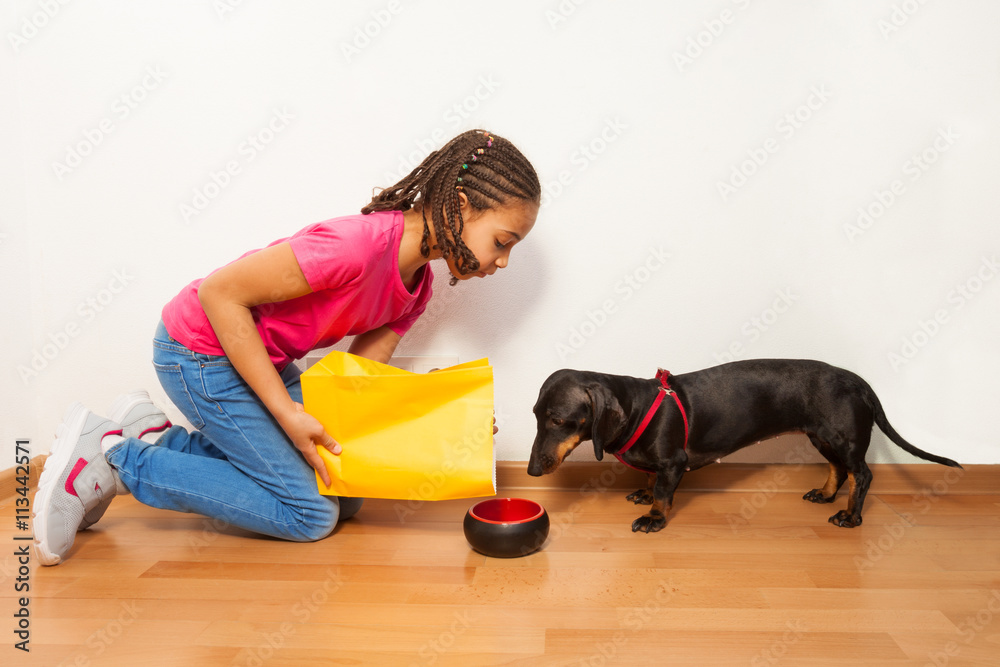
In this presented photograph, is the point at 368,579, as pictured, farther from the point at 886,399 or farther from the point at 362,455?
the point at 886,399

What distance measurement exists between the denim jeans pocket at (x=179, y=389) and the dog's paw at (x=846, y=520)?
69.4 inches

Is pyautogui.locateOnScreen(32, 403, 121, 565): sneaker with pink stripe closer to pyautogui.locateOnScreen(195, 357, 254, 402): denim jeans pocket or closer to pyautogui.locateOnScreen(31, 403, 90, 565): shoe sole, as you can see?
pyautogui.locateOnScreen(31, 403, 90, 565): shoe sole

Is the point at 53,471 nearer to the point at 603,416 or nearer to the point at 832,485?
the point at 603,416

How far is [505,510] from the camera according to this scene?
1.72 metres

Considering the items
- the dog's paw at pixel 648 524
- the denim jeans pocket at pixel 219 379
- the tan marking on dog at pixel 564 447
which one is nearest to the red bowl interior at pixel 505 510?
the tan marking on dog at pixel 564 447

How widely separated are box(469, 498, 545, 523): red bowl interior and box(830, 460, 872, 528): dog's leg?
34.2 inches

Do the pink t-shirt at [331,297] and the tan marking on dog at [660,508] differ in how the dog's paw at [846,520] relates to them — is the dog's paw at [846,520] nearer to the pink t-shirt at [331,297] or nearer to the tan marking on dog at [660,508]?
the tan marking on dog at [660,508]

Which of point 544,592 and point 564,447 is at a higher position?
point 564,447

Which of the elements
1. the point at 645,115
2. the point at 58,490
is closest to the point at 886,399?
the point at 645,115

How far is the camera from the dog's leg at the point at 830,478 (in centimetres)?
197

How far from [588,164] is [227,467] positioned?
1377 mm

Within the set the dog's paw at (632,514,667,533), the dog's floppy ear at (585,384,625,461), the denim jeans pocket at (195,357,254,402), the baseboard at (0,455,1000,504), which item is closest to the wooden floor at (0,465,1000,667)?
the dog's paw at (632,514,667,533)

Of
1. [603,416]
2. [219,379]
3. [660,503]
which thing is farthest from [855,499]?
[219,379]

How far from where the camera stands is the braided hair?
5.21ft
